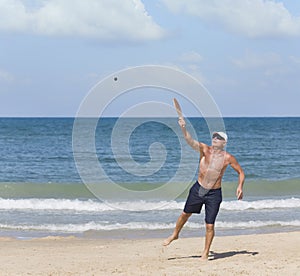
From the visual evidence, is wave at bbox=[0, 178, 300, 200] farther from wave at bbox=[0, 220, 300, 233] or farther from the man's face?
the man's face

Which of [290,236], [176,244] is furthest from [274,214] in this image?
[176,244]

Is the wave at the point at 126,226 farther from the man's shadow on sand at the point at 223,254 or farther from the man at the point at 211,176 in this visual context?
the man at the point at 211,176

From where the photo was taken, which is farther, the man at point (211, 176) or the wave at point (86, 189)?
the wave at point (86, 189)

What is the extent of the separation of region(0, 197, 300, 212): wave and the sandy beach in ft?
17.4

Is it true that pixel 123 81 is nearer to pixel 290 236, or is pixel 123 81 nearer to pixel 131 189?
pixel 290 236

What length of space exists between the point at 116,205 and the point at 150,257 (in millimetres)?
8751

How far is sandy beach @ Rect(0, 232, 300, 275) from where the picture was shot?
321 inches

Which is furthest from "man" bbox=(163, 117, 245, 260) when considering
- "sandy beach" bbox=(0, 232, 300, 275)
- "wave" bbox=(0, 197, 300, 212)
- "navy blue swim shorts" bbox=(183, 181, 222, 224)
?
"wave" bbox=(0, 197, 300, 212)

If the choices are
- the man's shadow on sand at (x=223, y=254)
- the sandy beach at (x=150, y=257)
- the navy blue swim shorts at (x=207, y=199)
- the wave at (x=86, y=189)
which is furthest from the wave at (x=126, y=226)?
the wave at (x=86, y=189)

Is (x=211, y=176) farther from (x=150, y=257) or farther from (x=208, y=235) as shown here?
(x=150, y=257)

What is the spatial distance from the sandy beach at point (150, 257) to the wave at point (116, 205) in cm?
531

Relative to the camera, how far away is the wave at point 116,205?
1698 centimetres

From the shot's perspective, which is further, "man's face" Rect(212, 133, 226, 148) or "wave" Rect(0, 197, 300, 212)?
"wave" Rect(0, 197, 300, 212)

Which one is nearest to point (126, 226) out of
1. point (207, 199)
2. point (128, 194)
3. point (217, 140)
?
point (207, 199)
